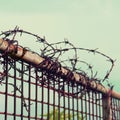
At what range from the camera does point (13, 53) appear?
4277 millimetres

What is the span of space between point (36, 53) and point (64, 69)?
0.64 m

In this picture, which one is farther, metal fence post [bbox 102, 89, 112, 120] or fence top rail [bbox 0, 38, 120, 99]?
metal fence post [bbox 102, 89, 112, 120]

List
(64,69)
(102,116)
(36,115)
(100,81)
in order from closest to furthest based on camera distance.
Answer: (36,115), (64,69), (100,81), (102,116)

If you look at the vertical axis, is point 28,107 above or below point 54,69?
below

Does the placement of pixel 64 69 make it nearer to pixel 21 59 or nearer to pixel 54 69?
pixel 54 69

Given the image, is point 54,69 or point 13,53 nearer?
point 13,53

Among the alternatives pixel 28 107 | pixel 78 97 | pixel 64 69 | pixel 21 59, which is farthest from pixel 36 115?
pixel 78 97

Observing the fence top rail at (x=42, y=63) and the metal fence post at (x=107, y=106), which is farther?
the metal fence post at (x=107, y=106)

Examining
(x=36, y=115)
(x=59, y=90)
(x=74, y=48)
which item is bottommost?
(x=36, y=115)

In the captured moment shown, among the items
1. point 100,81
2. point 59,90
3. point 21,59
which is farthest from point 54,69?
point 100,81

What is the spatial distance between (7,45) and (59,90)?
113cm

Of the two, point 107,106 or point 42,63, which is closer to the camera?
point 42,63

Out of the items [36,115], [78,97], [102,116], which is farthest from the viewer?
[102,116]

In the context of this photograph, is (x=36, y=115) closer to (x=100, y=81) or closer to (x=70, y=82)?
(x=70, y=82)
